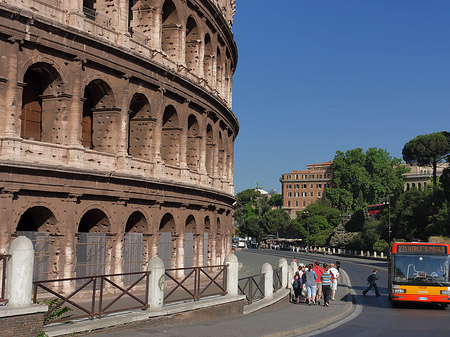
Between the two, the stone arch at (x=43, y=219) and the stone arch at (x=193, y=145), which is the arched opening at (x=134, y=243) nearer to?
the stone arch at (x=43, y=219)

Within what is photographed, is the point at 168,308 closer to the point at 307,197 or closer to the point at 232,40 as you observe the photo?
the point at 232,40

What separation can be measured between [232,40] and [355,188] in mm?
99502

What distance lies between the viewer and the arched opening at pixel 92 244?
24.5m

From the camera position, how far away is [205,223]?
36.9m

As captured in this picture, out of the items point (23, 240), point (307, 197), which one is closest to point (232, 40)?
point (23, 240)

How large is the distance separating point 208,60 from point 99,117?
40.4 ft

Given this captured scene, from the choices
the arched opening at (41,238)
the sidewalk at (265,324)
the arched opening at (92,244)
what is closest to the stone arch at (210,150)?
the arched opening at (92,244)

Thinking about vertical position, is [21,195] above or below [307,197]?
below

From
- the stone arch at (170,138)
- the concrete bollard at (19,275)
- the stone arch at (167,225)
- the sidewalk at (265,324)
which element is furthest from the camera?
the stone arch at (170,138)

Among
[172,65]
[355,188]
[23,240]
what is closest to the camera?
[23,240]

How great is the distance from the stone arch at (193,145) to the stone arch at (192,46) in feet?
9.33

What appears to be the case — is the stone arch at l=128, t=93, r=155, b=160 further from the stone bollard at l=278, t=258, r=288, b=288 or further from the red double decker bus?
the red double decker bus

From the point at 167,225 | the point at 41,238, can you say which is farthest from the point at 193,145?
the point at 41,238

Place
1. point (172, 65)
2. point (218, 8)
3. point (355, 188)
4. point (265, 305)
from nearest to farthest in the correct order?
point (265, 305), point (172, 65), point (218, 8), point (355, 188)
